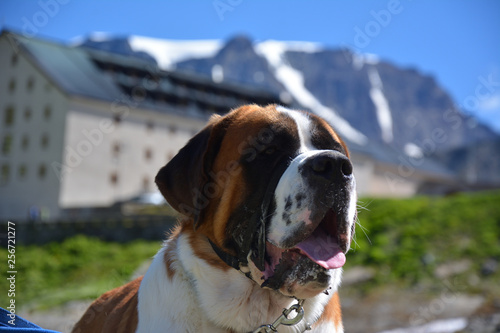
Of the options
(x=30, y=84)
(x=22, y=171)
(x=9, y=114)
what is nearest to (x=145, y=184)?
(x=22, y=171)

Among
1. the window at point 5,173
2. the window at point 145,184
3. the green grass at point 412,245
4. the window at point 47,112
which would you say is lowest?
the window at point 145,184

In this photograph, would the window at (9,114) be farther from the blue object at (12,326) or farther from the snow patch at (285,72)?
the snow patch at (285,72)

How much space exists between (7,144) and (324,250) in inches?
1692

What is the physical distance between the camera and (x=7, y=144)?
1617 inches

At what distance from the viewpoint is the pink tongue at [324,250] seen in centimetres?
265

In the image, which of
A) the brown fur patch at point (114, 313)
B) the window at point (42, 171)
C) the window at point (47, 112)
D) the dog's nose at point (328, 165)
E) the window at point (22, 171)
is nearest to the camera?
the dog's nose at point (328, 165)

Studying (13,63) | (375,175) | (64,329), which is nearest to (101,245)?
(64,329)

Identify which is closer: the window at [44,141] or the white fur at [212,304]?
the white fur at [212,304]

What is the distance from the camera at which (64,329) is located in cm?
700

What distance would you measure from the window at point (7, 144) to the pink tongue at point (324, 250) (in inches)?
1686

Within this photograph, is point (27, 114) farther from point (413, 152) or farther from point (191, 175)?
point (413, 152)

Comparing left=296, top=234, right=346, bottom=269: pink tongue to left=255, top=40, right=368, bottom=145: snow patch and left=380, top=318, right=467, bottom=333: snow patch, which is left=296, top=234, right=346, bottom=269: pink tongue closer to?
left=380, top=318, right=467, bottom=333: snow patch

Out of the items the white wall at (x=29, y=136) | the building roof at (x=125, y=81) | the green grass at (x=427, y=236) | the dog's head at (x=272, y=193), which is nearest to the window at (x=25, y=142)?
the white wall at (x=29, y=136)

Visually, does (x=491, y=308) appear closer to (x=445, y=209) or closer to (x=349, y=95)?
(x=445, y=209)
